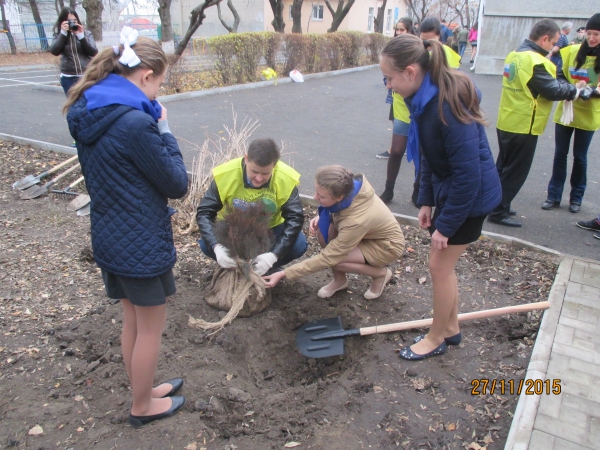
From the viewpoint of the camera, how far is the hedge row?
12.6 metres

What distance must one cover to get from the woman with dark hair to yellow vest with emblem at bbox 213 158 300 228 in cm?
299

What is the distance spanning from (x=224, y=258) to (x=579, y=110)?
3705mm

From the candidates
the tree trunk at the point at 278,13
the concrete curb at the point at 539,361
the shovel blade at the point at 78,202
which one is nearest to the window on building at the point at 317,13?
the tree trunk at the point at 278,13

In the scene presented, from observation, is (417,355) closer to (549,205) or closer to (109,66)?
(109,66)

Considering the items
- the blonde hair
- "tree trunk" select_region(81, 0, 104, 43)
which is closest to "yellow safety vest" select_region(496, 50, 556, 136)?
the blonde hair

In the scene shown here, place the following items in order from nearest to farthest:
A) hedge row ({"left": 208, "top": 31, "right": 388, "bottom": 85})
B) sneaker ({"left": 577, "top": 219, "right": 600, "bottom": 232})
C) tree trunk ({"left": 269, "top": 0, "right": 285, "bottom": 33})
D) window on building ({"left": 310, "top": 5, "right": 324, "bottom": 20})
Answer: sneaker ({"left": 577, "top": 219, "right": 600, "bottom": 232}) → hedge row ({"left": 208, "top": 31, "right": 388, "bottom": 85}) → tree trunk ({"left": 269, "top": 0, "right": 285, "bottom": 33}) → window on building ({"left": 310, "top": 5, "right": 324, "bottom": 20})

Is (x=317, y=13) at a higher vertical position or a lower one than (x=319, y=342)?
higher

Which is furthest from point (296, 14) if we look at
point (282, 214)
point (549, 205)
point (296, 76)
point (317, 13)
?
point (282, 214)

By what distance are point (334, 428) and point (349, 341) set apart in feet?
2.67

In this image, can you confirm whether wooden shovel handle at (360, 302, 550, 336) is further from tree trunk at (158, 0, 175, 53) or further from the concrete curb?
tree trunk at (158, 0, 175, 53)

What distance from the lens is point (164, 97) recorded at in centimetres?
1021

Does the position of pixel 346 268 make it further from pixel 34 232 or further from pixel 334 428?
pixel 34 232

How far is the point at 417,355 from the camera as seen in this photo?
2691mm

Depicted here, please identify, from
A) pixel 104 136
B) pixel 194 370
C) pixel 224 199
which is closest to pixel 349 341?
pixel 194 370
